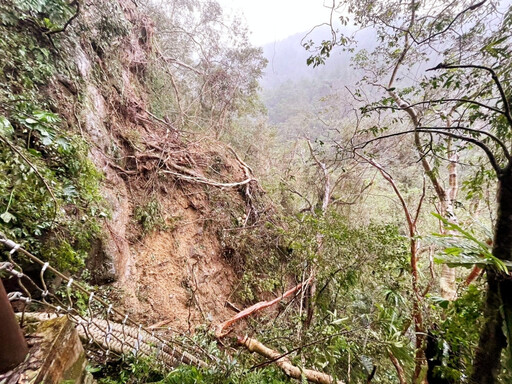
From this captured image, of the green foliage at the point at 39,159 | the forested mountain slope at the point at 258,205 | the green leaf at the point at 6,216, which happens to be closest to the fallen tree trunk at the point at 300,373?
the forested mountain slope at the point at 258,205

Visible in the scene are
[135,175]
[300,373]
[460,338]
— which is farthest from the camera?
[135,175]

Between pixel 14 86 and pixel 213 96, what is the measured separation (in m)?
5.70

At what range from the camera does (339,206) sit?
668 cm

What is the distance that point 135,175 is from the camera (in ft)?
14.0

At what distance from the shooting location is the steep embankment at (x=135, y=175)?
271cm

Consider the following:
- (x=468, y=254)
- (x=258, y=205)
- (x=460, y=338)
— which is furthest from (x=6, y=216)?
(x=258, y=205)

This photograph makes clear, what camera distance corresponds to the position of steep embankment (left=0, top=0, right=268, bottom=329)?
271cm

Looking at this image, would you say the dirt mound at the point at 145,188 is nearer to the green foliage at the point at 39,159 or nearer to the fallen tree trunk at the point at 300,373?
the green foliage at the point at 39,159

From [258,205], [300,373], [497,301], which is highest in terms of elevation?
[258,205]

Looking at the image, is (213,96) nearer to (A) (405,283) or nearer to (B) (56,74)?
(B) (56,74)

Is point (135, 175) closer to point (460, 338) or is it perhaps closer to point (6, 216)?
point (6, 216)

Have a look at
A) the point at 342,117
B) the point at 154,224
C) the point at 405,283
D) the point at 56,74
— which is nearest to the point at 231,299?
the point at 154,224

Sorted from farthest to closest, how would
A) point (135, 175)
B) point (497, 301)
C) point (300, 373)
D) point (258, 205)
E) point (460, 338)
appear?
point (258, 205), point (135, 175), point (300, 373), point (460, 338), point (497, 301)

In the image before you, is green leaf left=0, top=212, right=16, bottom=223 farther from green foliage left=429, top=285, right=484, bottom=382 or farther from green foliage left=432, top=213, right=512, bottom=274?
green foliage left=429, top=285, right=484, bottom=382
